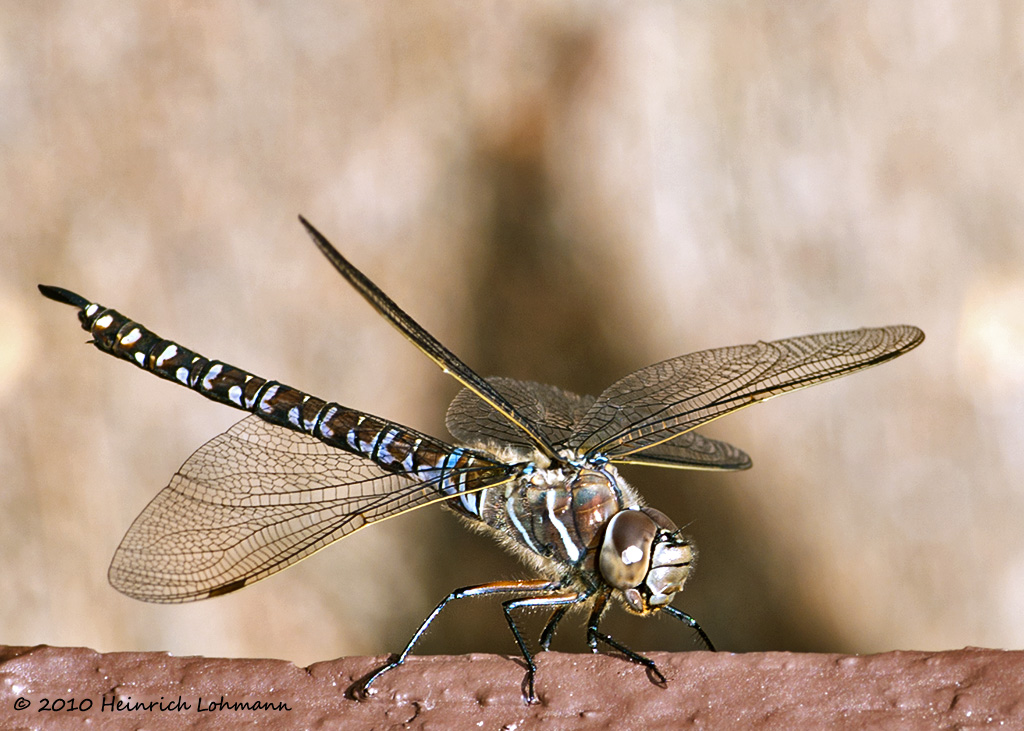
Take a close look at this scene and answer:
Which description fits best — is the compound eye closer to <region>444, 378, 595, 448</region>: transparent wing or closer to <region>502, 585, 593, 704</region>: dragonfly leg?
<region>502, 585, 593, 704</region>: dragonfly leg

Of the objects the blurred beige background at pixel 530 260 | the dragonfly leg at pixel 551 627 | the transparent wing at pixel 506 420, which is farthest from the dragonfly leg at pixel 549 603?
the blurred beige background at pixel 530 260

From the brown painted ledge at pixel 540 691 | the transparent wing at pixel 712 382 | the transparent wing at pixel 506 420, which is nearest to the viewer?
the brown painted ledge at pixel 540 691

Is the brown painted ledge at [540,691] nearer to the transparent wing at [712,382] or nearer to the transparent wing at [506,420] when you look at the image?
the transparent wing at [712,382]

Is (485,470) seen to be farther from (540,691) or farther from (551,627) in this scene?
(540,691)

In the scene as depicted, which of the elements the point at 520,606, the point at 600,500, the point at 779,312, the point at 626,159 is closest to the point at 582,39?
the point at 626,159

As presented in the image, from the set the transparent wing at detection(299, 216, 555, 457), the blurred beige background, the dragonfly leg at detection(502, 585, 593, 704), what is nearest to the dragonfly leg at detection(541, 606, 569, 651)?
the dragonfly leg at detection(502, 585, 593, 704)

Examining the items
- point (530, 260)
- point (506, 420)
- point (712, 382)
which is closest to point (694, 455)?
point (712, 382)

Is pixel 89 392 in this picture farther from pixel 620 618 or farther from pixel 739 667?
pixel 739 667
